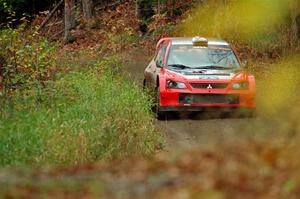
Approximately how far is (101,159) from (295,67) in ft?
39.8

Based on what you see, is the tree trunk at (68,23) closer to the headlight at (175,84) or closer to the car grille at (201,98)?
the headlight at (175,84)

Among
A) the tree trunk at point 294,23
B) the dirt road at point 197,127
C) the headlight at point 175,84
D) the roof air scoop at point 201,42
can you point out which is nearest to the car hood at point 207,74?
the headlight at point 175,84

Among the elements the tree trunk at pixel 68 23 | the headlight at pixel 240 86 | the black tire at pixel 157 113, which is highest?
the headlight at pixel 240 86

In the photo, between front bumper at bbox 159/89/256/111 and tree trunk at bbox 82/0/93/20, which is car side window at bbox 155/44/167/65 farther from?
tree trunk at bbox 82/0/93/20

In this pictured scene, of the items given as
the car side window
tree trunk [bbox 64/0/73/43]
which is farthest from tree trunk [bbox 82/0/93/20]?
the car side window

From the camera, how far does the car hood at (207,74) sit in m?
12.8

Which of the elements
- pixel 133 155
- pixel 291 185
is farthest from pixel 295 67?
pixel 291 185

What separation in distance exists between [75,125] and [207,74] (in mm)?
4785

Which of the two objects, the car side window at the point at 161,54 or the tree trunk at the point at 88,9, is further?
the tree trunk at the point at 88,9

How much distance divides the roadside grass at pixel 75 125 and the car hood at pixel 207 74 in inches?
47.9

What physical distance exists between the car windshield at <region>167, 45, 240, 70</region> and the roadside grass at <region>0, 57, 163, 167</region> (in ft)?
5.80

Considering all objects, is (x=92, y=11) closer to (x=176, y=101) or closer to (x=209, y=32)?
(x=209, y=32)

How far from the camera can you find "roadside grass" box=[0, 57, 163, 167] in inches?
301

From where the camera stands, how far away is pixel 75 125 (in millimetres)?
8672
